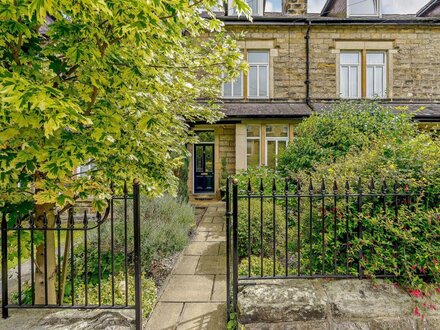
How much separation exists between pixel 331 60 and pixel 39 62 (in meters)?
11.8

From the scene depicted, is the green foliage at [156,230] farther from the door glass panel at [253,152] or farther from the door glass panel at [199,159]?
the door glass panel at [199,159]

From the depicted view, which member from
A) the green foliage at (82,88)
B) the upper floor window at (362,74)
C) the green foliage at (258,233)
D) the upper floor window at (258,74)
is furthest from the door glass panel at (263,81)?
the green foliage at (82,88)

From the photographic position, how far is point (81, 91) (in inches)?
101

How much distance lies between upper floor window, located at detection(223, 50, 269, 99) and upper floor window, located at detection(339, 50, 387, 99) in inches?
129

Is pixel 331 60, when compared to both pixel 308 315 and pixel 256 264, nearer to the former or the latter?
pixel 256 264

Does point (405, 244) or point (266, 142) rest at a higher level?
point (266, 142)

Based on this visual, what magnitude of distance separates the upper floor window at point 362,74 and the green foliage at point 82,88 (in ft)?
35.6

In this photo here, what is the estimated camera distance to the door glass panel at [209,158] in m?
13.1

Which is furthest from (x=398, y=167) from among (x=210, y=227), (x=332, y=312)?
(x=210, y=227)

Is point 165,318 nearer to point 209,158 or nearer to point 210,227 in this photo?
point 210,227

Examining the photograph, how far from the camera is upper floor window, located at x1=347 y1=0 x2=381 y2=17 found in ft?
38.8

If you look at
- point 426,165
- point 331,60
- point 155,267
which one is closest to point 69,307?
point 155,267

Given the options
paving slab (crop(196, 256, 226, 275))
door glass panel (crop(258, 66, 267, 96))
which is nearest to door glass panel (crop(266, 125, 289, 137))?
door glass panel (crop(258, 66, 267, 96))

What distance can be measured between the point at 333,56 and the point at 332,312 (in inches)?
451
